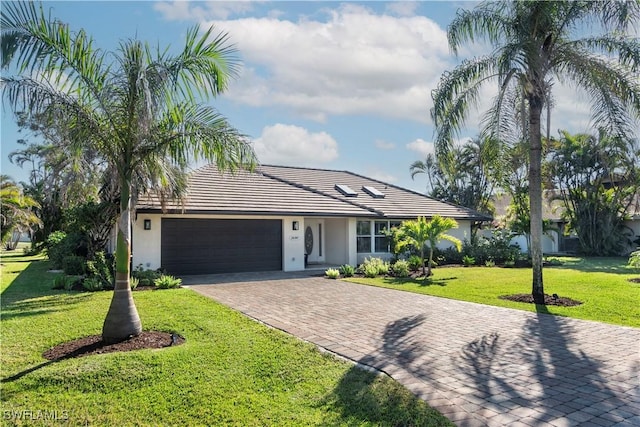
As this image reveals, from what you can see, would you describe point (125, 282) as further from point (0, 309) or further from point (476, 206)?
point (476, 206)

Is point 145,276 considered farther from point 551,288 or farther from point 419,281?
point 551,288

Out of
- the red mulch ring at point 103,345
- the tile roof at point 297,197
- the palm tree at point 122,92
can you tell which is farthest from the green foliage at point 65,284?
the palm tree at point 122,92

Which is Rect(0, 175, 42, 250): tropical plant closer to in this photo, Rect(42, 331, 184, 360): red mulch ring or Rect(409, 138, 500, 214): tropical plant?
Rect(42, 331, 184, 360): red mulch ring

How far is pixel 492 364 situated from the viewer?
19.9 ft

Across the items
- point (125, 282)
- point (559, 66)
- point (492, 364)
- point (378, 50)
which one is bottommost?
point (492, 364)

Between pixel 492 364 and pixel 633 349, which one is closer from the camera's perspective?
pixel 492 364

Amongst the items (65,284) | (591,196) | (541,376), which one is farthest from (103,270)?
(591,196)

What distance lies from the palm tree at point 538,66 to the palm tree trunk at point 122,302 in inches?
300

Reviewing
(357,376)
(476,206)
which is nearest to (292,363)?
(357,376)

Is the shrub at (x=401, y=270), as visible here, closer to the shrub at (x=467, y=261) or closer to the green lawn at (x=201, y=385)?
the shrub at (x=467, y=261)

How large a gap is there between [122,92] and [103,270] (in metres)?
7.56

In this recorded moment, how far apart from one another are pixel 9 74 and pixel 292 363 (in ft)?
20.8

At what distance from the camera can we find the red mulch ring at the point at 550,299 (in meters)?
10.6

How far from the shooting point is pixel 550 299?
1101 centimetres
